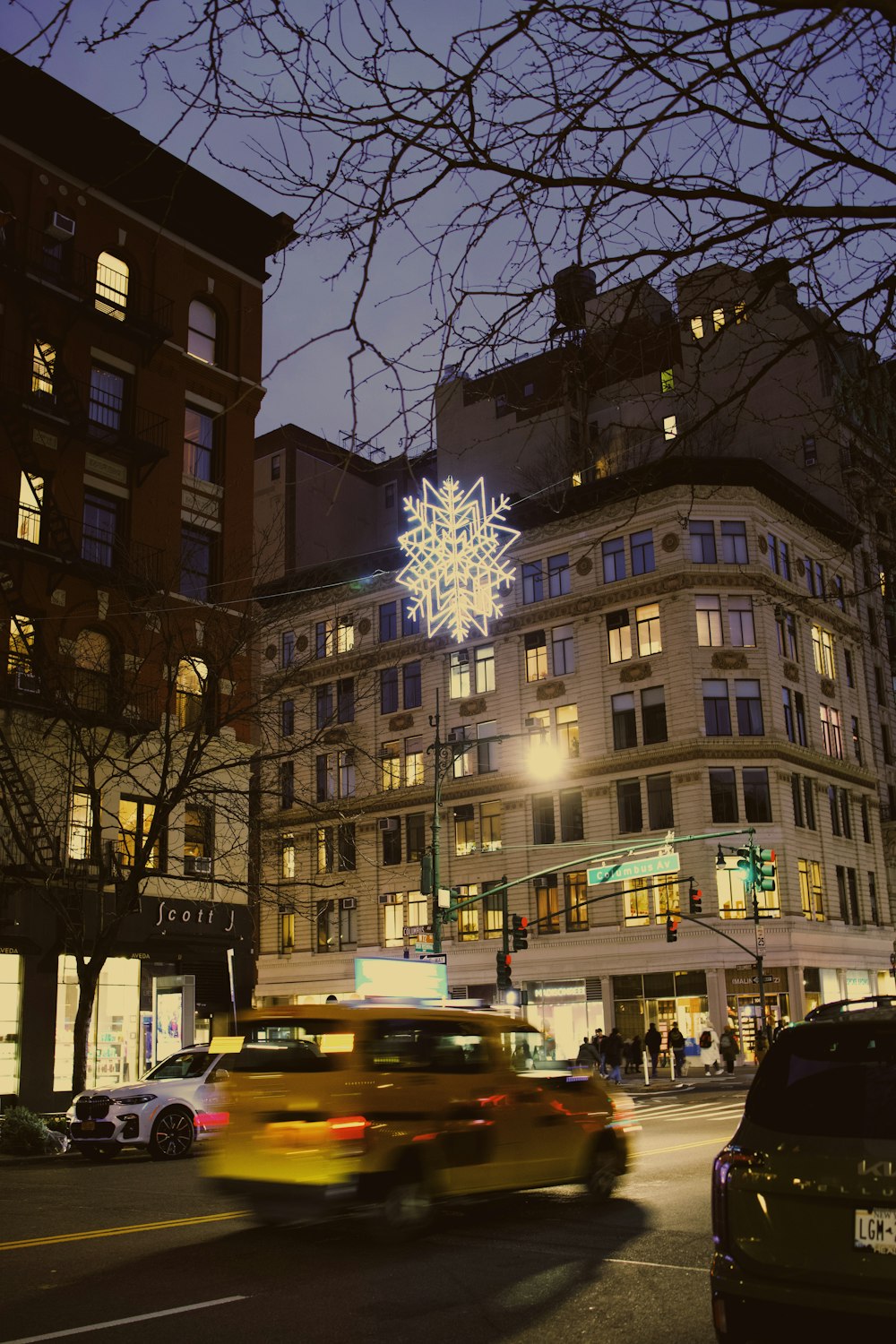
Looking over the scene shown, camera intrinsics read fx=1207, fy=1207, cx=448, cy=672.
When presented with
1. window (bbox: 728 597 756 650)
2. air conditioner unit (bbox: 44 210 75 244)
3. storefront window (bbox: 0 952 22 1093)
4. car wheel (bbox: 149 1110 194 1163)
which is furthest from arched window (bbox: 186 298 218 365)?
window (bbox: 728 597 756 650)

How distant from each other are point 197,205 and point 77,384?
720 cm

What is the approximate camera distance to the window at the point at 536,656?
55.2m

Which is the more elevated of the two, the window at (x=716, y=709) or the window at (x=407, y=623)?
the window at (x=407, y=623)

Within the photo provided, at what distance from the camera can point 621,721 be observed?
5203 cm

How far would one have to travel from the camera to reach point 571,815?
52875mm

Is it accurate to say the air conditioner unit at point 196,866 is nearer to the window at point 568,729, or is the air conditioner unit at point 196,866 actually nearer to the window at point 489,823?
the window at point 568,729

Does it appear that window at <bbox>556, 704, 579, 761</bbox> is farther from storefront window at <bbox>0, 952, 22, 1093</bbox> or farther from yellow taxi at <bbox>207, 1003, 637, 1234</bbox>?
yellow taxi at <bbox>207, 1003, 637, 1234</bbox>

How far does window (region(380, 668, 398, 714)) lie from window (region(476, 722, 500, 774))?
5314mm

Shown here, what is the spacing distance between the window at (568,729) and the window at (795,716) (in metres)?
8.93

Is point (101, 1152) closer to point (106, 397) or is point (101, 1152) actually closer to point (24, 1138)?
point (24, 1138)

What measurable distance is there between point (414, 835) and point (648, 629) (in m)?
15.5

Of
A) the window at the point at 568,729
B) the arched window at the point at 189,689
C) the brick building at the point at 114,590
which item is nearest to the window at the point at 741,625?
the window at the point at 568,729

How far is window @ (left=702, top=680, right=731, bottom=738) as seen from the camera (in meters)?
49.8

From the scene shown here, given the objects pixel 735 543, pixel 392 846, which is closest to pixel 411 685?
pixel 392 846
